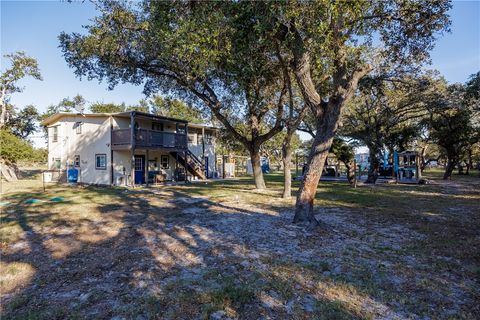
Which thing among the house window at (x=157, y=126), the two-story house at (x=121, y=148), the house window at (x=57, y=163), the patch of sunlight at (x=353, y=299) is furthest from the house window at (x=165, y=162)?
the patch of sunlight at (x=353, y=299)

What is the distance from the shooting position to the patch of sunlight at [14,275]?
432cm

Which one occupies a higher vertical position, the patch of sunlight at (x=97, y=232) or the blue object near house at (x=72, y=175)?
the blue object near house at (x=72, y=175)

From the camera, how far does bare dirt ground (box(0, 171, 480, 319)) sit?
366 centimetres

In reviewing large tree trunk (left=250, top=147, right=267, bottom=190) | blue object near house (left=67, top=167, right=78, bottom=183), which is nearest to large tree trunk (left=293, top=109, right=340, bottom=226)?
large tree trunk (left=250, top=147, right=267, bottom=190)

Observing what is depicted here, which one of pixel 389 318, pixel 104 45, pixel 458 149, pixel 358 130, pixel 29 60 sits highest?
pixel 29 60

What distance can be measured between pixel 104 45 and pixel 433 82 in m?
18.7

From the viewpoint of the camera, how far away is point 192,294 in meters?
3.98

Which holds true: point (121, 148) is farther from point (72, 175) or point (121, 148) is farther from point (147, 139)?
point (72, 175)

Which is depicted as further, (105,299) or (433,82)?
(433,82)

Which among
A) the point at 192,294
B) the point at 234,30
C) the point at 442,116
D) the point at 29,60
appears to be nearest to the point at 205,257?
the point at 192,294

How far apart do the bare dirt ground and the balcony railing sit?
1186cm

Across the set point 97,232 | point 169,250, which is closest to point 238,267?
point 169,250

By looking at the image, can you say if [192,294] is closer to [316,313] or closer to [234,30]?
[316,313]

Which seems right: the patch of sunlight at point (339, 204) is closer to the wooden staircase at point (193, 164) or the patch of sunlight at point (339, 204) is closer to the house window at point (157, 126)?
the wooden staircase at point (193, 164)
